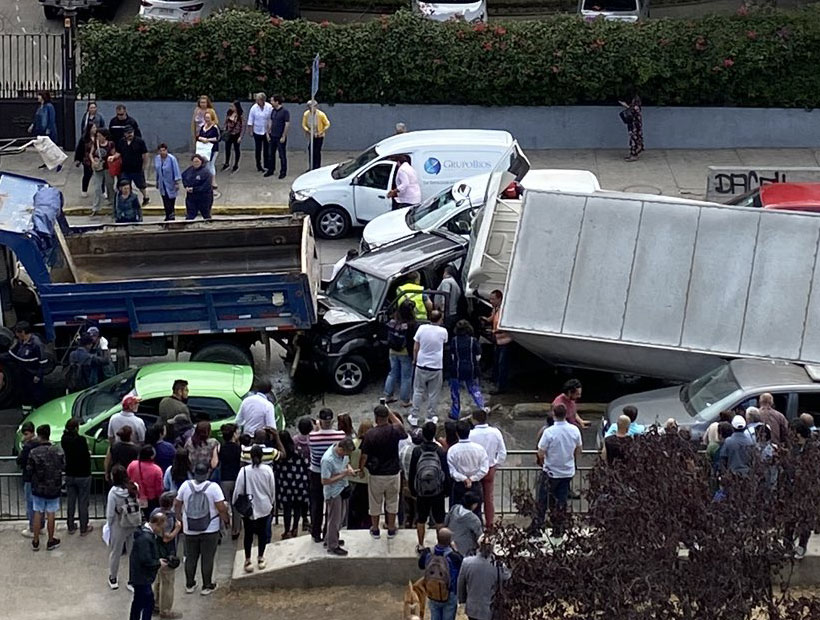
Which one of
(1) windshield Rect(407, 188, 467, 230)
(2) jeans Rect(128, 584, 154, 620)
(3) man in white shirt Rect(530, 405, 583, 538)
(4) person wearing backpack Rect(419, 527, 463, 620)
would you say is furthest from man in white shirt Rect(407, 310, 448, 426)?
(2) jeans Rect(128, 584, 154, 620)

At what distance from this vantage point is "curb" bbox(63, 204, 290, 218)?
2630 centimetres

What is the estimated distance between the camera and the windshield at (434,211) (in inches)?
882

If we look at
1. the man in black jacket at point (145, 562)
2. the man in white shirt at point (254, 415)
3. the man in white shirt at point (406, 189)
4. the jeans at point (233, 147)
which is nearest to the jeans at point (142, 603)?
the man in black jacket at point (145, 562)

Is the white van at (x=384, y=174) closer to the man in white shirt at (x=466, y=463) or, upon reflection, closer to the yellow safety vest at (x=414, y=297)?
the yellow safety vest at (x=414, y=297)

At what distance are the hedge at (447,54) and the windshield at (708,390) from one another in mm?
11514

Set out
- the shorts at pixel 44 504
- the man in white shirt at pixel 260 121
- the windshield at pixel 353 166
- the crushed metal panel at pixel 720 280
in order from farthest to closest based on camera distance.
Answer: the man in white shirt at pixel 260 121
the windshield at pixel 353 166
the crushed metal panel at pixel 720 280
the shorts at pixel 44 504

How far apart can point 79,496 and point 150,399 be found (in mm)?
1544

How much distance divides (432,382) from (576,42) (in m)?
11.4

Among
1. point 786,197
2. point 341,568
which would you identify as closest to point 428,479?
point 341,568

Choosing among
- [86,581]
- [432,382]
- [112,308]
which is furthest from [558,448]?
[112,308]

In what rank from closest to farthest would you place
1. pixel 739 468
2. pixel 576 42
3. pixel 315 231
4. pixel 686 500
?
pixel 686 500 < pixel 739 468 < pixel 315 231 < pixel 576 42

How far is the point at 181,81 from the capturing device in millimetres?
28828

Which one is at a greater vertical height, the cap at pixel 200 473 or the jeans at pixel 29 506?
the cap at pixel 200 473

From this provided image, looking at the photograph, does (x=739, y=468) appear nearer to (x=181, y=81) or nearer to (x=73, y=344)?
(x=73, y=344)
